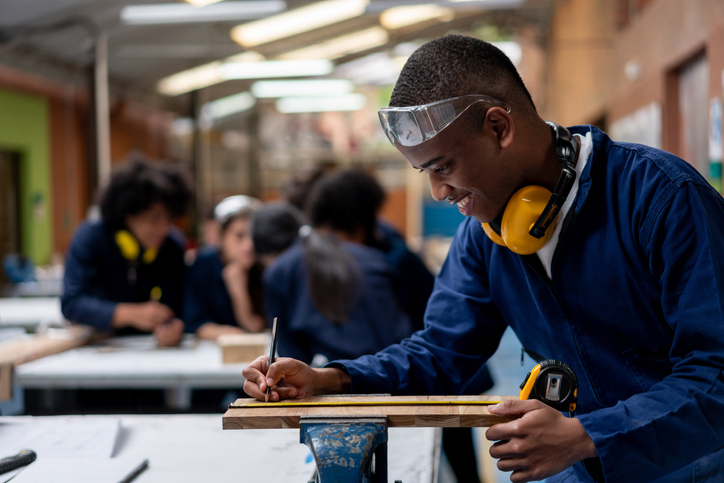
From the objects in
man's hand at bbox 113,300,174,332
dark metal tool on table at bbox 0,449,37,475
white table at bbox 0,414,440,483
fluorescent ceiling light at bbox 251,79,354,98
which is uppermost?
fluorescent ceiling light at bbox 251,79,354,98

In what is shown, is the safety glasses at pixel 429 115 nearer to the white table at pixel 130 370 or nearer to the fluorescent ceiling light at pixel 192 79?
the white table at pixel 130 370

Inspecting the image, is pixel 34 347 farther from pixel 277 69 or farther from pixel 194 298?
pixel 277 69

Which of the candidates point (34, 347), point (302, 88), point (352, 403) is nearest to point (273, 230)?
point (34, 347)

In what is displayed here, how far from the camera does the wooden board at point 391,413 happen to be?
1.02m

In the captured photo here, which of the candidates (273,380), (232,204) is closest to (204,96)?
(232,204)

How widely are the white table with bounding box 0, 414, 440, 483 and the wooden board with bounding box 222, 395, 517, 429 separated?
34 cm

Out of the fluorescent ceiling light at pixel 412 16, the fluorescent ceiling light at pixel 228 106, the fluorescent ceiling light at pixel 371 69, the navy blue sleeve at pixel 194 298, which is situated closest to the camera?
the navy blue sleeve at pixel 194 298

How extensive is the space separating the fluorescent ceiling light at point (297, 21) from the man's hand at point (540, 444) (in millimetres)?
6057

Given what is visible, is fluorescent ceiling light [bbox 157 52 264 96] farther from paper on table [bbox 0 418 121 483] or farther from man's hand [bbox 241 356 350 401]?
man's hand [bbox 241 356 350 401]

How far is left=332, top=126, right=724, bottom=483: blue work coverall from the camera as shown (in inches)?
36.7

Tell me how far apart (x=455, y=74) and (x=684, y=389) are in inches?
24.3

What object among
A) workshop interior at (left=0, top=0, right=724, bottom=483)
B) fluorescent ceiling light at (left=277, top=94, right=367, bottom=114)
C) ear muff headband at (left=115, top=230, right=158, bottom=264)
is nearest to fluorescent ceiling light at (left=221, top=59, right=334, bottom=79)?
workshop interior at (left=0, top=0, right=724, bottom=483)

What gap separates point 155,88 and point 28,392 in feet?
20.6

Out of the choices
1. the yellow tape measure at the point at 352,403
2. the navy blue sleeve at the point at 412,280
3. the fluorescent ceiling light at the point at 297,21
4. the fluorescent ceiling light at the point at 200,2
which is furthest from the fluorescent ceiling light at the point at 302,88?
the yellow tape measure at the point at 352,403
